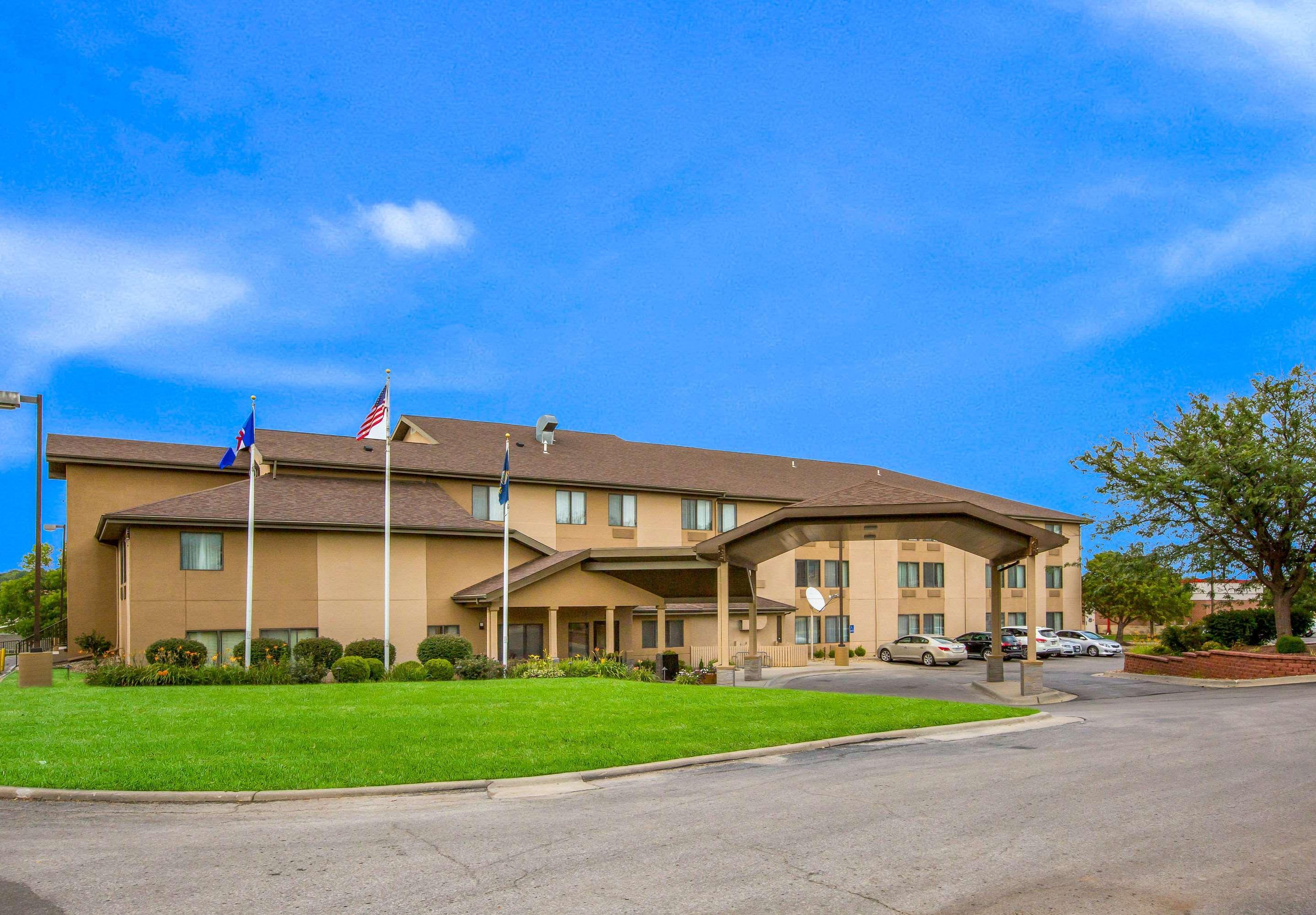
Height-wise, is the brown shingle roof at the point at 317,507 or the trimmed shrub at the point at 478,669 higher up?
the brown shingle roof at the point at 317,507

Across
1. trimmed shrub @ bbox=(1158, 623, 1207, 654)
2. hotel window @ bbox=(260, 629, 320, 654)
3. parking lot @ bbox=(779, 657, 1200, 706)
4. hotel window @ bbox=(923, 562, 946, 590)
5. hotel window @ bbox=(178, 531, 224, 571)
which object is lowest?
parking lot @ bbox=(779, 657, 1200, 706)

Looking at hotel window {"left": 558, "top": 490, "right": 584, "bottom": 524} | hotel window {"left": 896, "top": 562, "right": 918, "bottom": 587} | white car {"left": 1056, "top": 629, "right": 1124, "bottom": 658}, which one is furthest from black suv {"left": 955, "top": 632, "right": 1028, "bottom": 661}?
hotel window {"left": 558, "top": 490, "right": 584, "bottom": 524}

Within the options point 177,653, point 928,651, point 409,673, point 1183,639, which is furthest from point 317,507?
point 1183,639

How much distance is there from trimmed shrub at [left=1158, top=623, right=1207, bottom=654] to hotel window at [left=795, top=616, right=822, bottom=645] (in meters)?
15.7

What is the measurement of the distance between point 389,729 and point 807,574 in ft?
115

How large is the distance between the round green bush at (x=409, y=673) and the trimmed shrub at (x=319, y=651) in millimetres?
2237

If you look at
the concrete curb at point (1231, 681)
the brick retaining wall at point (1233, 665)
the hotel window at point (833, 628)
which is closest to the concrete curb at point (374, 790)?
the concrete curb at point (1231, 681)

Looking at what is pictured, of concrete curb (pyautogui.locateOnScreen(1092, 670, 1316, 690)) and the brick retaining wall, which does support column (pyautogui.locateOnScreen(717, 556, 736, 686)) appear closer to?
concrete curb (pyautogui.locateOnScreen(1092, 670, 1316, 690))

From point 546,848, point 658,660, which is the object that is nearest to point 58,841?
point 546,848

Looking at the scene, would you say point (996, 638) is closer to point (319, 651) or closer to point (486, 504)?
point (486, 504)

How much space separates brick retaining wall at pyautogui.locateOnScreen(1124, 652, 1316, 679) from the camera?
30172 mm

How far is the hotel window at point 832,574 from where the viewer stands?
1950 inches

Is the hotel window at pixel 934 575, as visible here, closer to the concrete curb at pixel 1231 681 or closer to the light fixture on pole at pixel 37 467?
the concrete curb at pixel 1231 681

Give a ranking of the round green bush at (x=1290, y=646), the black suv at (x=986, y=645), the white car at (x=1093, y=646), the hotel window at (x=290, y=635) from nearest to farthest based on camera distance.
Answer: the hotel window at (x=290, y=635) < the round green bush at (x=1290, y=646) < the black suv at (x=986, y=645) < the white car at (x=1093, y=646)
